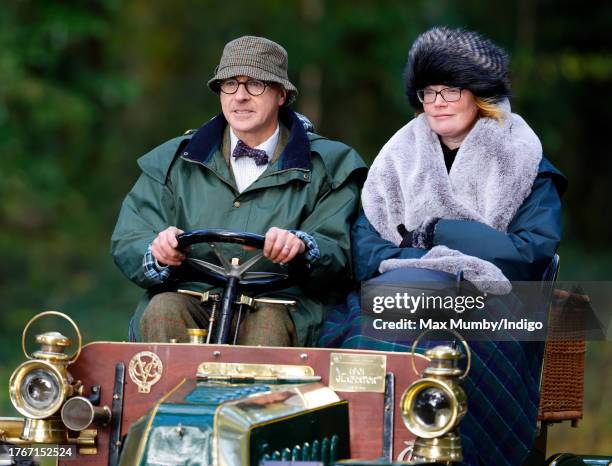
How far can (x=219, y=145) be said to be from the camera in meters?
5.68

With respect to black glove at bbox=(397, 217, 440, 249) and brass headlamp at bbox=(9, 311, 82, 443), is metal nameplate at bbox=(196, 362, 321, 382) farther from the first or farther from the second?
black glove at bbox=(397, 217, 440, 249)

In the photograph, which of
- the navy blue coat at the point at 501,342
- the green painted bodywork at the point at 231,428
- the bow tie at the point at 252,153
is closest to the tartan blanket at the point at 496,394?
the navy blue coat at the point at 501,342

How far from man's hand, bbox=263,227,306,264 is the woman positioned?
37 cm

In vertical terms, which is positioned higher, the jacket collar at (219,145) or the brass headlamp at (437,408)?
the jacket collar at (219,145)

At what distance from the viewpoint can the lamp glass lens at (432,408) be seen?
4203mm

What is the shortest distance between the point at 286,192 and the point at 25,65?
8.15 m

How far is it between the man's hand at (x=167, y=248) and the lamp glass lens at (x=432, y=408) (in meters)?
1.30

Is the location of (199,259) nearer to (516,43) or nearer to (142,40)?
(516,43)

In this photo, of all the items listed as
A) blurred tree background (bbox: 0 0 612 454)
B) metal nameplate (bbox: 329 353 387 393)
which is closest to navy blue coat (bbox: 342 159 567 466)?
metal nameplate (bbox: 329 353 387 393)

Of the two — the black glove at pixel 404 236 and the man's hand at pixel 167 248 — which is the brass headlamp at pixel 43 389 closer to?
the man's hand at pixel 167 248

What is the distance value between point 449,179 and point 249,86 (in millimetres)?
980

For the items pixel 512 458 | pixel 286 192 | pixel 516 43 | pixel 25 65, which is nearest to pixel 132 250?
pixel 286 192

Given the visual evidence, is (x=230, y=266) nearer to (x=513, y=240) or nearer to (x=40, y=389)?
(x=40, y=389)

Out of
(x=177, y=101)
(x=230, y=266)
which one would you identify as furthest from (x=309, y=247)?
(x=177, y=101)
